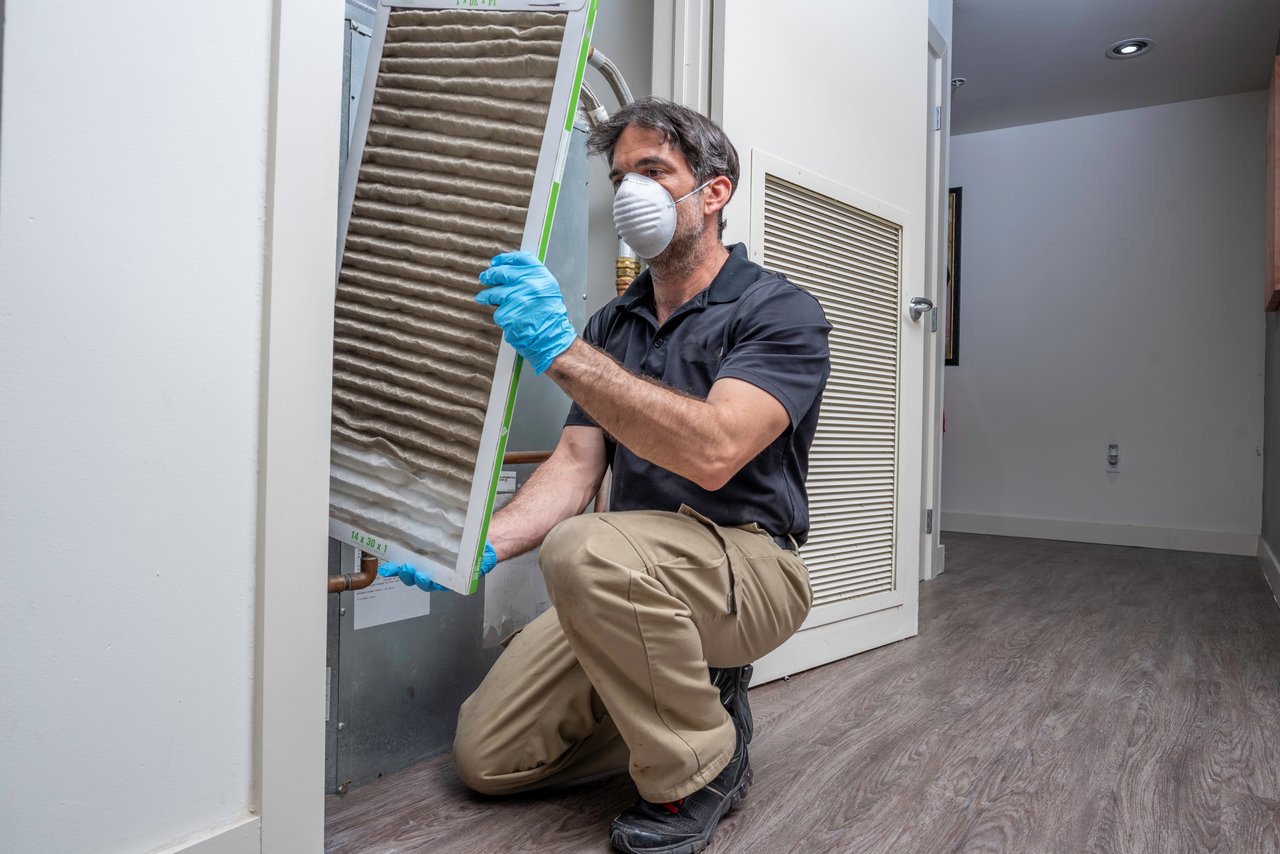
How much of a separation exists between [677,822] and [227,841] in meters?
0.56

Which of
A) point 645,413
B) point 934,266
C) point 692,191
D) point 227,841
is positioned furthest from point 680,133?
point 934,266

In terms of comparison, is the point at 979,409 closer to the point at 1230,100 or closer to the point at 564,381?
the point at 1230,100

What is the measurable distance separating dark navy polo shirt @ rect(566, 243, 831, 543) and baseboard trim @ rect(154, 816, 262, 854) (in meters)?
0.69

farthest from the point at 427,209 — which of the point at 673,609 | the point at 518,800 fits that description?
the point at 518,800

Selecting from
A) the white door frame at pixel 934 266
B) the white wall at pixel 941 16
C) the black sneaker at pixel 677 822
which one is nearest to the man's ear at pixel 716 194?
the black sneaker at pixel 677 822

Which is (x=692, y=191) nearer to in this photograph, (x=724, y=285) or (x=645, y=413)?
(x=724, y=285)

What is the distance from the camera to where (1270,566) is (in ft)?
11.5

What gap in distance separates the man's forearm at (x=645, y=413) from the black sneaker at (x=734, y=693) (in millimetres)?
338

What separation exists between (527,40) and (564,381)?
0.39 meters

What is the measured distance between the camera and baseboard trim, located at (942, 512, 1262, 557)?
4434 millimetres

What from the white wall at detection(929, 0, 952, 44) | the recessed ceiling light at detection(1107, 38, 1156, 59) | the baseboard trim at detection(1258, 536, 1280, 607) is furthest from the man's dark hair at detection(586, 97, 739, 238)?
the recessed ceiling light at detection(1107, 38, 1156, 59)

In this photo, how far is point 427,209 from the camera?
1046 mm

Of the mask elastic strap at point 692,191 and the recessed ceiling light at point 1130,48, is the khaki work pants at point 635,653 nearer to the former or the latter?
the mask elastic strap at point 692,191

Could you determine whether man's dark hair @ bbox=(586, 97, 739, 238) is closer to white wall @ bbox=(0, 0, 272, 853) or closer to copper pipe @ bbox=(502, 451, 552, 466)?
copper pipe @ bbox=(502, 451, 552, 466)
